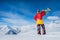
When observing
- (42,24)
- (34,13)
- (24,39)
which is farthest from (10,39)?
(34,13)

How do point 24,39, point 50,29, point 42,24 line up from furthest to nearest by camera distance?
point 50,29 < point 42,24 < point 24,39

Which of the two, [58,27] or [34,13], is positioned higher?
[34,13]

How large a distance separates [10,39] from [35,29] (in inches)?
17.2

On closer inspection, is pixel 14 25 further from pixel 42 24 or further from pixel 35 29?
pixel 42 24

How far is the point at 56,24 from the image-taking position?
169 centimetres

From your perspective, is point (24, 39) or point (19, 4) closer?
point (24, 39)

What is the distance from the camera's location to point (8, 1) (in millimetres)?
1736

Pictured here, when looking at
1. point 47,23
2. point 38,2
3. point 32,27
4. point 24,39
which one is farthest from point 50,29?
point 24,39

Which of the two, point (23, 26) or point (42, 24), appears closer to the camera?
point (42, 24)

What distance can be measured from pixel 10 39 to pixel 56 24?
0.57 metres

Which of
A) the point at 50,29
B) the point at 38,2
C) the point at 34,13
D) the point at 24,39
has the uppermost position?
the point at 38,2

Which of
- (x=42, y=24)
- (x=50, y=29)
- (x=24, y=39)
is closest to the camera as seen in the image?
(x=24, y=39)

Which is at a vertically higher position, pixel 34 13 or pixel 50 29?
pixel 34 13

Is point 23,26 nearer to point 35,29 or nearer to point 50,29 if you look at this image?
point 35,29
